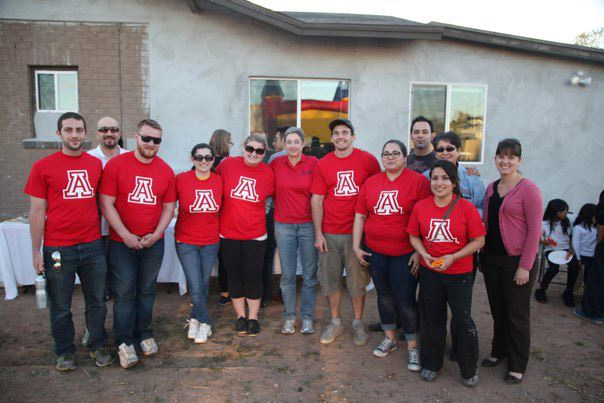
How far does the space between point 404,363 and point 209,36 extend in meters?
6.15

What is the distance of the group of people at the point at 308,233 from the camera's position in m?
3.15

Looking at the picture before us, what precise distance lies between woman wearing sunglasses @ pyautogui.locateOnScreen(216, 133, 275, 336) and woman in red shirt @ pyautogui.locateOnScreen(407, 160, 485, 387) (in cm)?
144

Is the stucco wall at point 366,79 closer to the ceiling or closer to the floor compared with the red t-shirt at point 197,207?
closer to the ceiling

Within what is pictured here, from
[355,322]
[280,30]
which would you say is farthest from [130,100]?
[355,322]

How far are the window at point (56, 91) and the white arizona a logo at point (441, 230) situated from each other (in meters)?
6.82

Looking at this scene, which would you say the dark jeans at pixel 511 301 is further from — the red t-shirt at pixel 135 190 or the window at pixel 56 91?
the window at pixel 56 91

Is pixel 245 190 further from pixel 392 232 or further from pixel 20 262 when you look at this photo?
pixel 20 262

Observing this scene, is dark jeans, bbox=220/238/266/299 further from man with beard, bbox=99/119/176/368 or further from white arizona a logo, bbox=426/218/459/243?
white arizona a logo, bbox=426/218/459/243

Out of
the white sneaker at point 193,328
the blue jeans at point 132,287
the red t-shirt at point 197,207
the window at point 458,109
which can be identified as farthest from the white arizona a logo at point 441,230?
the window at point 458,109

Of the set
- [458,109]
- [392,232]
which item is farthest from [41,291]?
[458,109]

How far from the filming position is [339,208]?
147 inches

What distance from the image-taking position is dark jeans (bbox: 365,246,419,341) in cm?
346

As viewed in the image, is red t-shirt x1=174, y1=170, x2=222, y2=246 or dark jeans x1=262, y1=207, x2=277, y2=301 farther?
dark jeans x1=262, y1=207, x2=277, y2=301

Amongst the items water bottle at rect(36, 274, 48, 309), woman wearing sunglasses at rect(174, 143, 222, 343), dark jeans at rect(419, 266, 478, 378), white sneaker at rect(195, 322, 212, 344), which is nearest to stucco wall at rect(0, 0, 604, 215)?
woman wearing sunglasses at rect(174, 143, 222, 343)
